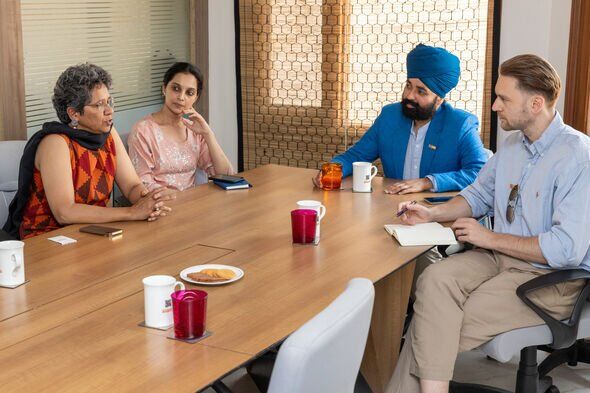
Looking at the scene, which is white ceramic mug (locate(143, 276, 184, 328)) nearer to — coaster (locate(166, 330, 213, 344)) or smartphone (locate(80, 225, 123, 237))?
coaster (locate(166, 330, 213, 344))

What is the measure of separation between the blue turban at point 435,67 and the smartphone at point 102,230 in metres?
1.53

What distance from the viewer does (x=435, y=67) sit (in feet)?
11.9

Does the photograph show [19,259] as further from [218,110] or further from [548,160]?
[218,110]

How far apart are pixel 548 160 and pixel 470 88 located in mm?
1913

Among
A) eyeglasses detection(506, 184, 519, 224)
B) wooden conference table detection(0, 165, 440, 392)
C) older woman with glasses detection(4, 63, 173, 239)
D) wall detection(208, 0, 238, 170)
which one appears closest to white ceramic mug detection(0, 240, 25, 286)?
wooden conference table detection(0, 165, 440, 392)

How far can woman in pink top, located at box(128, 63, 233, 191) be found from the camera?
3.89 metres

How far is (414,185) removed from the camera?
341 centimetres

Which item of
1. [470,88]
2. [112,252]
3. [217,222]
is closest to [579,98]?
[470,88]

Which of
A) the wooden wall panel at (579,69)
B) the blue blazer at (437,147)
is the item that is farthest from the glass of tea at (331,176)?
the wooden wall panel at (579,69)

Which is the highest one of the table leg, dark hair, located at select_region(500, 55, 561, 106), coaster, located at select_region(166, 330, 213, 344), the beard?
dark hair, located at select_region(500, 55, 561, 106)

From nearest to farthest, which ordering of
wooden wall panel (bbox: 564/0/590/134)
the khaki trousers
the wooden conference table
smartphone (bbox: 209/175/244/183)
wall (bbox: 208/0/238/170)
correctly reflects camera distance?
the wooden conference table < the khaki trousers < smartphone (bbox: 209/175/244/183) < wooden wall panel (bbox: 564/0/590/134) < wall (bbox: 208/0/238/170)

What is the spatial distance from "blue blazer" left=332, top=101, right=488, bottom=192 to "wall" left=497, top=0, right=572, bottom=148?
835 millimetres

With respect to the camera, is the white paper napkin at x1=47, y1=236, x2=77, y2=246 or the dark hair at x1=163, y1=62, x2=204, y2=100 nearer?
the white paper napkin at x1=47, y1=236, x2=77, y2=246

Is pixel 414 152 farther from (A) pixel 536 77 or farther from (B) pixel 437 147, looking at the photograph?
(A) pixel 536 77
